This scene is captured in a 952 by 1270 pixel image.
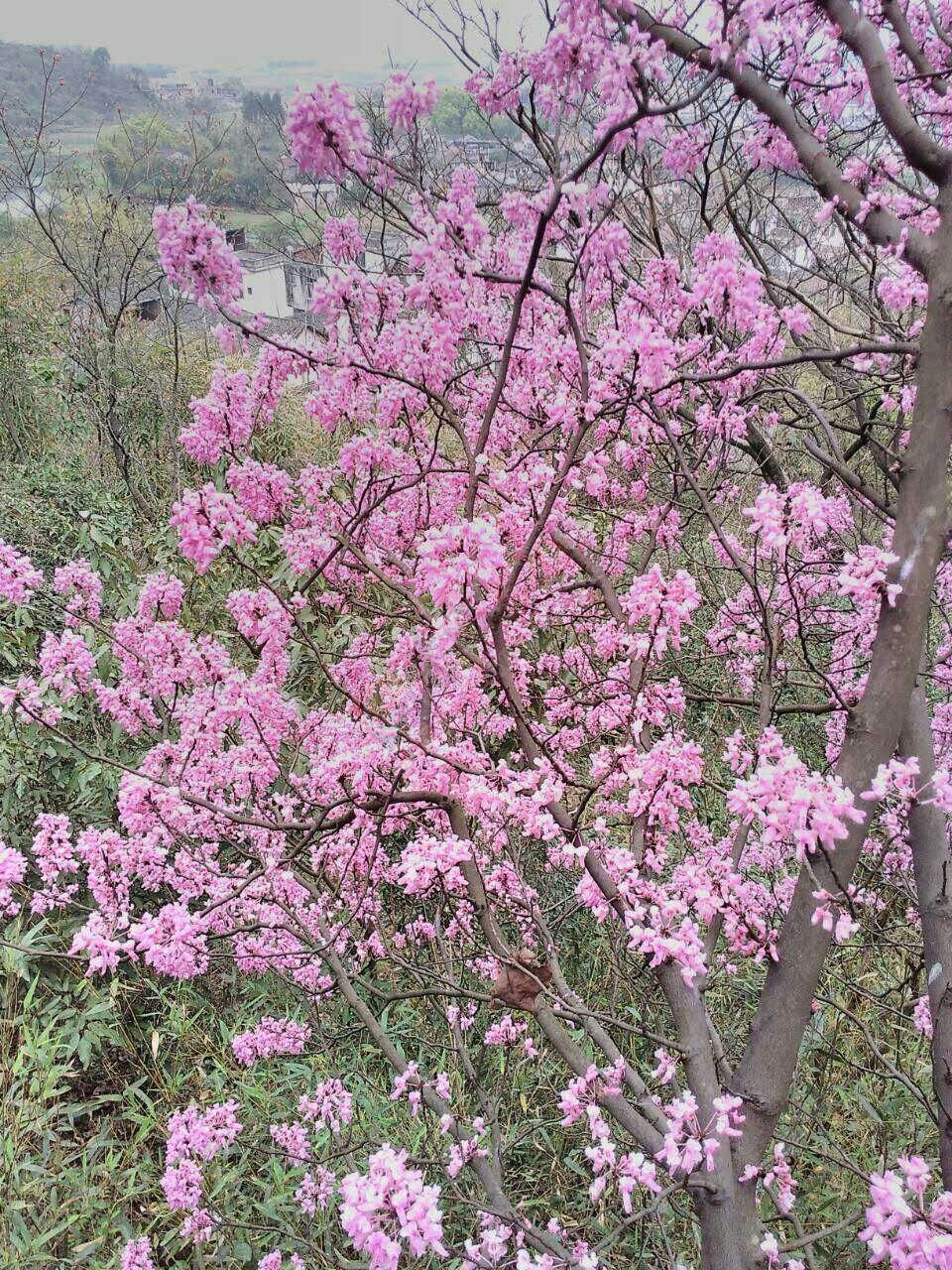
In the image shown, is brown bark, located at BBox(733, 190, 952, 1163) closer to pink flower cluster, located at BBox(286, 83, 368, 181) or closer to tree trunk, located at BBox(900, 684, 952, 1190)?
tree trunk, located at BBox(900, 684, 952, 1190)

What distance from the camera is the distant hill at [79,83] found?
8899mm

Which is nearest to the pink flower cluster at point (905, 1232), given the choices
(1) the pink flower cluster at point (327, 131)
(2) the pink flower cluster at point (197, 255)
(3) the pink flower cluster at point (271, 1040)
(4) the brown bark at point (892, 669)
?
(4) the brown bark at point (892, 669)

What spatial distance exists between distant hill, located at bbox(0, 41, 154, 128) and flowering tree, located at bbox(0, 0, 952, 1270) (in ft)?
24.2

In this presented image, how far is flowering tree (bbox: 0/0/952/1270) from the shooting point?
5.40 ft

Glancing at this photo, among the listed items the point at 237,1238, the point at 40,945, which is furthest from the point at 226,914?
the point at 40,945

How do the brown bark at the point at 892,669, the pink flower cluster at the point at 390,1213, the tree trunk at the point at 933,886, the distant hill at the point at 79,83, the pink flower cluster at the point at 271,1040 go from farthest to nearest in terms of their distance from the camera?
the distant hill at the point at 79,83, the pink flower cluster at the point at 271,1040, the tree trunk at the point at 933,886, the brown bark at the point at 892,669, the pink flower cluster at the point at 390,1213

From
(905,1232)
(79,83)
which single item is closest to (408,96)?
(905,1232)

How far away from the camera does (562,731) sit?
9.18 feet

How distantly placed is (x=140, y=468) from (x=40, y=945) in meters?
Answer: 4.80

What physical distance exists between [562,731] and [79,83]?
16032 mm

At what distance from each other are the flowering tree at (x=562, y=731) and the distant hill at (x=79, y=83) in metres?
7.39

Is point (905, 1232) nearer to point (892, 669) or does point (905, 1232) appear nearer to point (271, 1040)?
point (892, 669)

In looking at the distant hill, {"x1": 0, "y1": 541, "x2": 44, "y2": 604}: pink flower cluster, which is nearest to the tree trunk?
{"x1": 0, "y1": 541, "x2": 44, "y2": 604}: pink flower cluster

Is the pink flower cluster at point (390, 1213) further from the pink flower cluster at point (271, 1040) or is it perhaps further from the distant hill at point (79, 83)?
the distant hill at point (79, 83)
